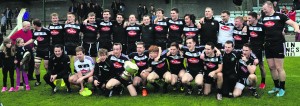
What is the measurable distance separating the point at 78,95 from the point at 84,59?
0.83 m

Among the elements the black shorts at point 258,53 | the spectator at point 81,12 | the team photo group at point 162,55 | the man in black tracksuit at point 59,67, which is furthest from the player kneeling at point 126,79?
the spectator at point 81,12

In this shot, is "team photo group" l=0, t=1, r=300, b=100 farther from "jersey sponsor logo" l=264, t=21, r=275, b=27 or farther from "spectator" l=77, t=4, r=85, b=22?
"spectator" l=77, t=4, r=85, b=22

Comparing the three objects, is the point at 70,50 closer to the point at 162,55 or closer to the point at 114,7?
the point at 162,55

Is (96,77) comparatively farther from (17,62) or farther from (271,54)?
(271,54)

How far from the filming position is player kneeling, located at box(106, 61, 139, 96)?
25.1 ft

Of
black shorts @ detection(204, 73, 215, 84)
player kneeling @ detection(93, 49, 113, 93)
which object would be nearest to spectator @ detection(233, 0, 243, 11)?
black shorts @ detection(204, 73, 215, 84)

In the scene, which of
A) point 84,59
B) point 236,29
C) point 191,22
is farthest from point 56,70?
point 236,29

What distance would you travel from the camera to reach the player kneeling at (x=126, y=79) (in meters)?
7.66

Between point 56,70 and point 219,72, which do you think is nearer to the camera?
point 219,72

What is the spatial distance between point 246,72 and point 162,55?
74.4 inches

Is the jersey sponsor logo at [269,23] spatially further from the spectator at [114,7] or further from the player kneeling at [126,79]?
the spectator at [114,7]

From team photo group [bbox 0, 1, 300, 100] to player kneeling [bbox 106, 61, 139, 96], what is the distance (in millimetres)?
21

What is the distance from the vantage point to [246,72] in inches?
312

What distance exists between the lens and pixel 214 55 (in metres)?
7.85
